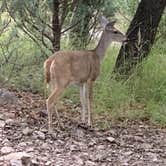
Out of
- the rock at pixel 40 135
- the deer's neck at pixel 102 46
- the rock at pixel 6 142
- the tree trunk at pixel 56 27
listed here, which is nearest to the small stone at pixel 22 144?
the rock at pixel 6 142

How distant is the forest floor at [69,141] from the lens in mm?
5895

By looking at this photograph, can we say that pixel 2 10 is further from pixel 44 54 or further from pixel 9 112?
pixel 9 112

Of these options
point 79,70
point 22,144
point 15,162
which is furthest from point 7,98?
point 15,162

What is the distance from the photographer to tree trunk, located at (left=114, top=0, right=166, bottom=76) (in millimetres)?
9164

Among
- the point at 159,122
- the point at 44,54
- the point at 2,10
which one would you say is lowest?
the point at 159,122

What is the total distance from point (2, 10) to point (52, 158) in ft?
11.1

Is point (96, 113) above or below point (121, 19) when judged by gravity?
below

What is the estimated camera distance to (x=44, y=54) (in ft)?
30.0

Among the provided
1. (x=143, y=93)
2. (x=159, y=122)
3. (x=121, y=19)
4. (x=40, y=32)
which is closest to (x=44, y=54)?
(x=40, y=32)

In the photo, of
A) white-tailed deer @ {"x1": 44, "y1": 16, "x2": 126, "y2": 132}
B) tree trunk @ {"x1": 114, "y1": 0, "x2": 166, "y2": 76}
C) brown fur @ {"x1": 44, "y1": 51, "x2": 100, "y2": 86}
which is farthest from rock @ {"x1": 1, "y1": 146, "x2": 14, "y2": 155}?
tree trunk @ {"x1": 114, "y1": 0, "x2": 166, "y2": 76}

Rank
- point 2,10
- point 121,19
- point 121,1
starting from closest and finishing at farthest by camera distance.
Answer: point 2,10 → point 121,1 → point 121,19

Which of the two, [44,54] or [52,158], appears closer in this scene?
[52,158]

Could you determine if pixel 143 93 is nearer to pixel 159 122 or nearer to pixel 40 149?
pixel 159 122

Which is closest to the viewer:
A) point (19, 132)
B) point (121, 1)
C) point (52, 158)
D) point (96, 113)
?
point (52, 158)
